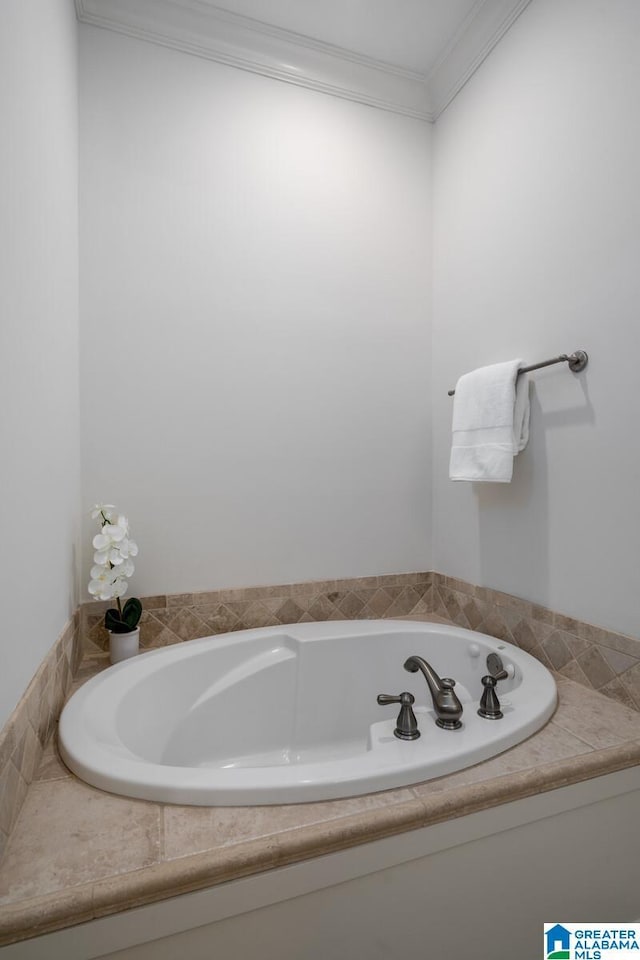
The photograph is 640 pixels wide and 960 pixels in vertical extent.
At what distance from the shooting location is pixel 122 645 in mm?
1497

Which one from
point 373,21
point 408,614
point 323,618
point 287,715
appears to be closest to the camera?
point 287,715

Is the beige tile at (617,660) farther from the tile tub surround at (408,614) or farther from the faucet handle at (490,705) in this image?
the faucet handle at (490,705)

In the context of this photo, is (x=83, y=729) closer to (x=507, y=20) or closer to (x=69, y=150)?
(x=69, y=150)

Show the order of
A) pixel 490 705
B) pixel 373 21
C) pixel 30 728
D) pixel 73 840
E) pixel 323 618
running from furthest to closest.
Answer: pixel 323 618 < pixel 373 21 < pixel 490 705 < pixel 30 728 < pixel 73 840

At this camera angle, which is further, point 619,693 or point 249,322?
point 249,322

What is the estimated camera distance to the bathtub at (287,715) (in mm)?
889

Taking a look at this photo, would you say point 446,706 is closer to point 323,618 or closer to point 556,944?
point 556,944

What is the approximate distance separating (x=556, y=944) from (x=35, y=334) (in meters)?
1.64

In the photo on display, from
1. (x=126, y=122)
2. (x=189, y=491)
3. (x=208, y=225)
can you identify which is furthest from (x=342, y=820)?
(x=126, y=122)

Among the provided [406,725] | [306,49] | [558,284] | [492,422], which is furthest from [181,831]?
[306,49]

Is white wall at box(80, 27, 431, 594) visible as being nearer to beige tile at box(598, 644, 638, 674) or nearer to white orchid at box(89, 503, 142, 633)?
white orchid at box(89, 503, 142, 633)

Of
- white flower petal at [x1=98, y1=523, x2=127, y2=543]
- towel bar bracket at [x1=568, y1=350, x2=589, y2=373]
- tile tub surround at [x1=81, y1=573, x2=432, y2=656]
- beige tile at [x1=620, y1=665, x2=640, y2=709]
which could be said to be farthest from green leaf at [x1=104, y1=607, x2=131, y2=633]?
towel bar bracket at [x1=568, y1=350, x2=589, y2=373]

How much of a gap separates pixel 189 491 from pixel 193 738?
781 mm

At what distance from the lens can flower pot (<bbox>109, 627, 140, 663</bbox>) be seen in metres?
1.50
